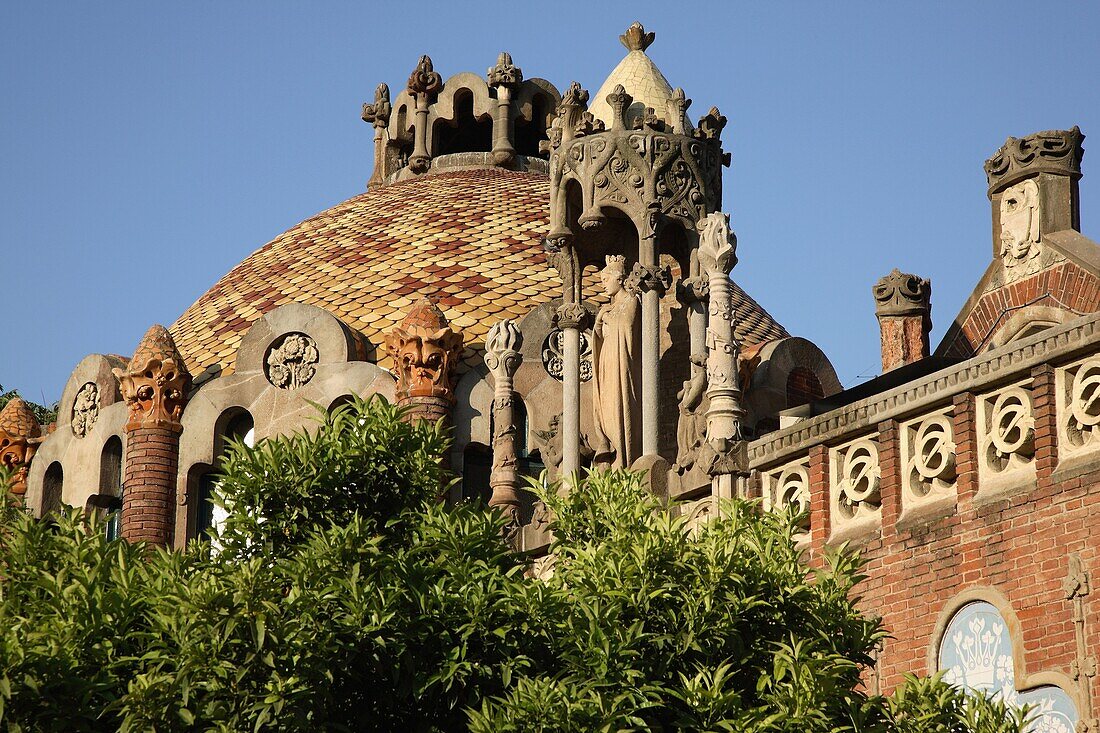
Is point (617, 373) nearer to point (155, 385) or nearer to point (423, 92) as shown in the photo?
point (155, 385)

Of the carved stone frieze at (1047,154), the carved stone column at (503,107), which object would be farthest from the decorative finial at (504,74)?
the carved stone frieze at (1047,154)

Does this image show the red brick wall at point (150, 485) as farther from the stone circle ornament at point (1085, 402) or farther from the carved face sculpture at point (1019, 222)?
the stone circle ornament at point (1085, 402)

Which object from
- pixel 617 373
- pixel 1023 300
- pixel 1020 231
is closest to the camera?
pixel 1020 231

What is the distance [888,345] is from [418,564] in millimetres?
10717

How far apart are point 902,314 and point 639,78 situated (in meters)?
7.02

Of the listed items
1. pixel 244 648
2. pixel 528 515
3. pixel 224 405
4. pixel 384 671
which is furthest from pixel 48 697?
pixel 224 405

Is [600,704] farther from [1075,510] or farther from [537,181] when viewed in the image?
[537,181]

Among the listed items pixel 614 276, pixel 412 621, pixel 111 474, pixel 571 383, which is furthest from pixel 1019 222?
pixel 111 474

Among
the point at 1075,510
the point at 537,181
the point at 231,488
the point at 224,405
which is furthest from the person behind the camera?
the point at 537,181

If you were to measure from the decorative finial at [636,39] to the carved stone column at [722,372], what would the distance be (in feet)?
33.8

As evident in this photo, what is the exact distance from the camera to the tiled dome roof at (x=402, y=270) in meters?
30.7

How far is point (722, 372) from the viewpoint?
17406mm

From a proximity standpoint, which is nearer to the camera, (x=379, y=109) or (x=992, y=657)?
(x=992, y=657)

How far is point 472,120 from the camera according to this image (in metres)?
38.2
